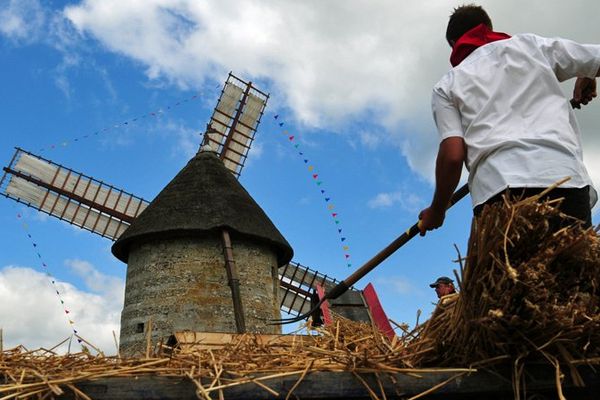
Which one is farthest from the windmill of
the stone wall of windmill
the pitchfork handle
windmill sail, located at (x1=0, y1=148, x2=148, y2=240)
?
the pitchfork handle

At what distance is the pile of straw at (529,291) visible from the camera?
79.7 inches

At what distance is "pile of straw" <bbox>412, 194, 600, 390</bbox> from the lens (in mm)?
Result: 2023

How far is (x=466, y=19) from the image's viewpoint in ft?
9.73

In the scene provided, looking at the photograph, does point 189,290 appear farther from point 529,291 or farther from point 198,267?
point 529,291

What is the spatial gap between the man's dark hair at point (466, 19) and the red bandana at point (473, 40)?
3cm

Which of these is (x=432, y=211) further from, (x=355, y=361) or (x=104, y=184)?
(x=104, y=184)

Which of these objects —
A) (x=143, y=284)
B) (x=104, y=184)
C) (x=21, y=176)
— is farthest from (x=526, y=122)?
(x=21, y=176)

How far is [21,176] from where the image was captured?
19703mm

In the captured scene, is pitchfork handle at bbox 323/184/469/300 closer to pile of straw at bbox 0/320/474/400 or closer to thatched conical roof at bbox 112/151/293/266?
pile of straw at bbox 0/320/474/400

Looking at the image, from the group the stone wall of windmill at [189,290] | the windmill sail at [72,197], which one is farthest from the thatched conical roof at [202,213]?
the windmill sail at [72,197]

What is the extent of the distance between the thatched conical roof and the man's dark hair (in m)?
10.3

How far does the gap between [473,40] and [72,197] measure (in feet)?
58.1

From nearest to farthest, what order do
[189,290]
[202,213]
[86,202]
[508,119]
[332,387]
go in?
[332,387] → [508,119] → [189,290] → [202,213] → [86,202]

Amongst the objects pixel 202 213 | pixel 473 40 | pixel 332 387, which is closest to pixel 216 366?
pixel 332 387
